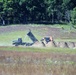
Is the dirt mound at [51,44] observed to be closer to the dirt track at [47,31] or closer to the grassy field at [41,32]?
the grassy field at [41,32]

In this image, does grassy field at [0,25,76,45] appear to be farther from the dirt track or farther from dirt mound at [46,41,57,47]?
dirt mound at [46,41,57,47]

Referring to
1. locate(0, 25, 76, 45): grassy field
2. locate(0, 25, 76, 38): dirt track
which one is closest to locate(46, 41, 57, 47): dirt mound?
locate(0, 25, 76, 45): grassy field

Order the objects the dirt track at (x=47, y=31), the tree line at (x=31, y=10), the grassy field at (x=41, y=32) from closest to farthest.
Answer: the grassy field at (x=41, y=32)
the dirt track at (x=47, y=31)
the tree line at (x=31, y=10)

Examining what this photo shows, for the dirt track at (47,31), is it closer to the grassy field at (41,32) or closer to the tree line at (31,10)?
the grassy field at (41,32)

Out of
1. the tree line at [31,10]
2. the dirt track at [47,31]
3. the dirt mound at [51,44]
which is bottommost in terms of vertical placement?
the tree line at [31,10]

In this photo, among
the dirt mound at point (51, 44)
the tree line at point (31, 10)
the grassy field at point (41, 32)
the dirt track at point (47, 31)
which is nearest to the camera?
the dirt mound at point (51, 44)

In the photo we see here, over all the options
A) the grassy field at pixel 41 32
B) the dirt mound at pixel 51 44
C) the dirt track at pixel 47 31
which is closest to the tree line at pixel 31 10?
the dirt track at pixel 47 31

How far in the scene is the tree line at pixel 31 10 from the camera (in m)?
124

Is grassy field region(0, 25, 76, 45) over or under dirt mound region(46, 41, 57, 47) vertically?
under

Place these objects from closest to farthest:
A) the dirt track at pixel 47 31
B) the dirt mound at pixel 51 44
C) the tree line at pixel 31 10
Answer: the dirt mound at pixel 51 44, the dirt track at pixel 47 31, the tree line at pixel 31 10

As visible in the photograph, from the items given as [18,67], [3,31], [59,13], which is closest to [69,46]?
[18,67]

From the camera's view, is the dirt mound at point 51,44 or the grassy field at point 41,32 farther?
the grassy field at point 41,32

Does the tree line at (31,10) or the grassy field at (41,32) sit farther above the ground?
the grassy field at (41,32)

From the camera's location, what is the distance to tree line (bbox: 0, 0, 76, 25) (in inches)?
4884
